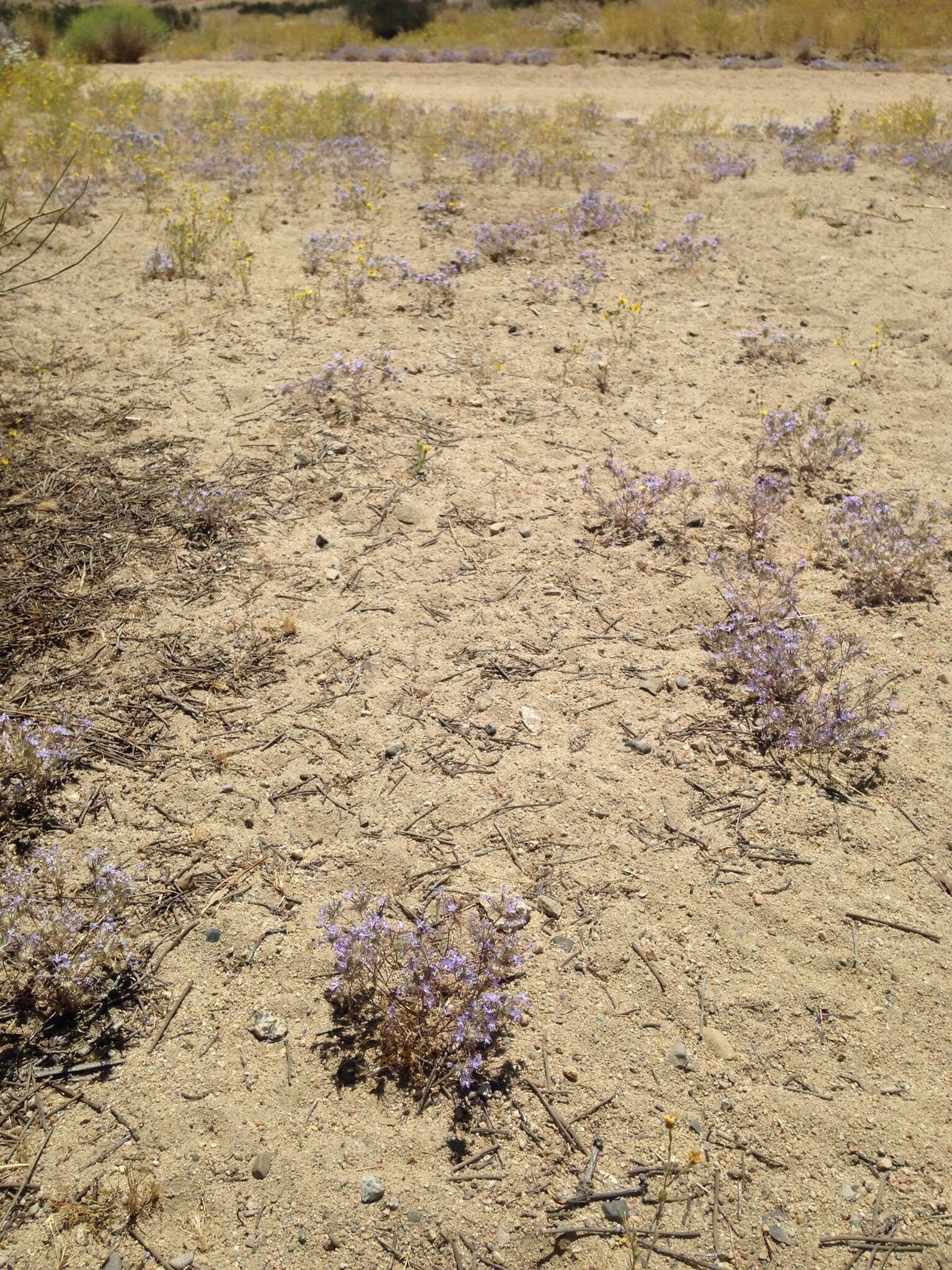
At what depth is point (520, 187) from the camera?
31.1 ft

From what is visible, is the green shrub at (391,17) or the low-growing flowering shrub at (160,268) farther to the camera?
the green shrub at (391,17)

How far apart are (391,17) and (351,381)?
844 inches

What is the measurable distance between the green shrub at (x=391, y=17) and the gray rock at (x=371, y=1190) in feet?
82.0

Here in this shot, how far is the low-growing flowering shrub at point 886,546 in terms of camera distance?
15.4 ft

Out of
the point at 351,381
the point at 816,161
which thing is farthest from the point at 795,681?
the point at 816,161

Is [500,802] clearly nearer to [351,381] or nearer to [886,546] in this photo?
[886,546]

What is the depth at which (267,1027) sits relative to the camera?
9.93 feet

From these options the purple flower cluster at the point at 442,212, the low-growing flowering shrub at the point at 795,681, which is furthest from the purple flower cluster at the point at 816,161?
the low-growing flowering shrub at the point at 795,681

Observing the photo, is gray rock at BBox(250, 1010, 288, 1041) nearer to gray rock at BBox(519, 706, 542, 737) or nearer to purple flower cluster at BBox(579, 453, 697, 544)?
gray rock at BBox(519, 706, 542, 737)

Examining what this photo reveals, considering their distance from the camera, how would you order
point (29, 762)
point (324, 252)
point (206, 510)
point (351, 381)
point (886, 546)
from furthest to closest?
point (324, 252)
point (351, 381)
point (206, 510)
point (886, 546)
point (29, 762)

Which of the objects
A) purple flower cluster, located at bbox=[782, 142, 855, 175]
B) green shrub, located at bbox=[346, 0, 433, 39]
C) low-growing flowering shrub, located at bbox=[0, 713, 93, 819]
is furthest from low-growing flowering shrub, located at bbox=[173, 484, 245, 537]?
green shrub, located at bbox=[346, 0, 433, 39]

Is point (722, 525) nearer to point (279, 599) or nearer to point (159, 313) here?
point (279, 599)

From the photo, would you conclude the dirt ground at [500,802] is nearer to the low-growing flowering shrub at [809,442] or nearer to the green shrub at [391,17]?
the low-growing flowering shrub at [809,442]

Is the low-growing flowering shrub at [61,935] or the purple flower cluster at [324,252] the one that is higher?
the purple flower cluster at [324,252]
